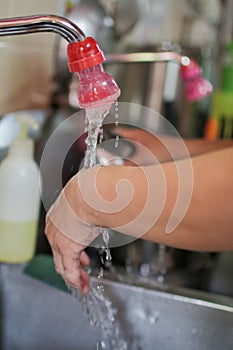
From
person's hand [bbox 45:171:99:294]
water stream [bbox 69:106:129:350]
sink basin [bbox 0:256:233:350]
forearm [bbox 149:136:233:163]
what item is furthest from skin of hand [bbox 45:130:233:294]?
forearm [bbox 149:136:233:163]

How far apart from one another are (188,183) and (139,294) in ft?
1.18

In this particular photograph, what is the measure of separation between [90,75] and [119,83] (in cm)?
81

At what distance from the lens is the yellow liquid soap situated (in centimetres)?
92

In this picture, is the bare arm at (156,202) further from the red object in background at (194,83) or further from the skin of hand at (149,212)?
the red object in background at (194,83)

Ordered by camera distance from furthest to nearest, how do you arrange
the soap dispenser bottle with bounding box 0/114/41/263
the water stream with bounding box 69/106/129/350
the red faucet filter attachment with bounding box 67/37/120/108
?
the soap dispenser bottle with bounding box 0/114/41/263 → the water stream with bounding box 69/106/129/350 → the red faucet filter attachment with bounding box 67/37/120/108

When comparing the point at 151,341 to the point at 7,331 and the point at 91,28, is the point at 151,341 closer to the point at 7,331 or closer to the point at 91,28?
the point at 7,331

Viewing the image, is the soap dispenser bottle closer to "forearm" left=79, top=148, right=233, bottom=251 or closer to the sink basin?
the sink basin

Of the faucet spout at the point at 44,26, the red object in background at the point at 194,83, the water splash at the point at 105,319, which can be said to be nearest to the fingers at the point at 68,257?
the water splash at the point at 105,319

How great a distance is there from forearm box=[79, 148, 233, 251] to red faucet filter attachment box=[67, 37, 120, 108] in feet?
0.28

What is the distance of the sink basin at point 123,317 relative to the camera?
2.69ft

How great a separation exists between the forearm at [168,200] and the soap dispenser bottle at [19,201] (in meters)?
0.34

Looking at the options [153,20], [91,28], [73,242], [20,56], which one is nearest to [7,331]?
[73,242]

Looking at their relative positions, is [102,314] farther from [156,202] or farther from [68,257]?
[156,202]

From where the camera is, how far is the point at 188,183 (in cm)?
58
